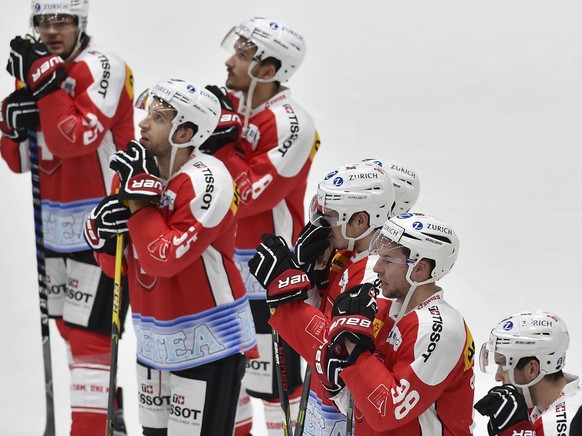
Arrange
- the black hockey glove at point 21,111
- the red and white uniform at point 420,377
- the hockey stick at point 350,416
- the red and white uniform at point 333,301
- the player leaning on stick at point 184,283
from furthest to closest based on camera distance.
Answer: the black hockey glove at point 21,111
the player leaning on stick at point 184,283
the red and white uniform at point 333,301
the hockey stick at point 350,416
the red and white uniform at point 420,377

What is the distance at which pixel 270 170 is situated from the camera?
5461 millimetres

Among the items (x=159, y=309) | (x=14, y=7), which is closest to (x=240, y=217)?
(x=159, y=309)

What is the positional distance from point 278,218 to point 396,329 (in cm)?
179

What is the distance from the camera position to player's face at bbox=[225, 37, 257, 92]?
18.5ft

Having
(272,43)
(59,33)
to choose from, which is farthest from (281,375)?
(59,33)

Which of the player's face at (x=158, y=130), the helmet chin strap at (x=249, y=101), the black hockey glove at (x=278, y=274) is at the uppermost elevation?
the player's face at (x=158, y=130)

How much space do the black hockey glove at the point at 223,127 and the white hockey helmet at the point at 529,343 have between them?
1.47 meters

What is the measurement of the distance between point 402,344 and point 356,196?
0.57 m

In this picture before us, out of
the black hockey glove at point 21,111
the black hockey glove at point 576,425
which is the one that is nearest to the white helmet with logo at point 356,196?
the black hockey glove at point 576,425

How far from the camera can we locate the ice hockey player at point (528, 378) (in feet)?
13.6

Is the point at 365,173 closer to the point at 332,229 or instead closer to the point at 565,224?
the point at 332,229

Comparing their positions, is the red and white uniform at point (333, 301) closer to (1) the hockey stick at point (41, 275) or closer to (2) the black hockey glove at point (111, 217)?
(2) the black hockey glove at point (111, 217)

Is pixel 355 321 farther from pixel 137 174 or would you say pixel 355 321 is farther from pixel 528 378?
pixel 137 174

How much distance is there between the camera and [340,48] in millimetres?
8906
